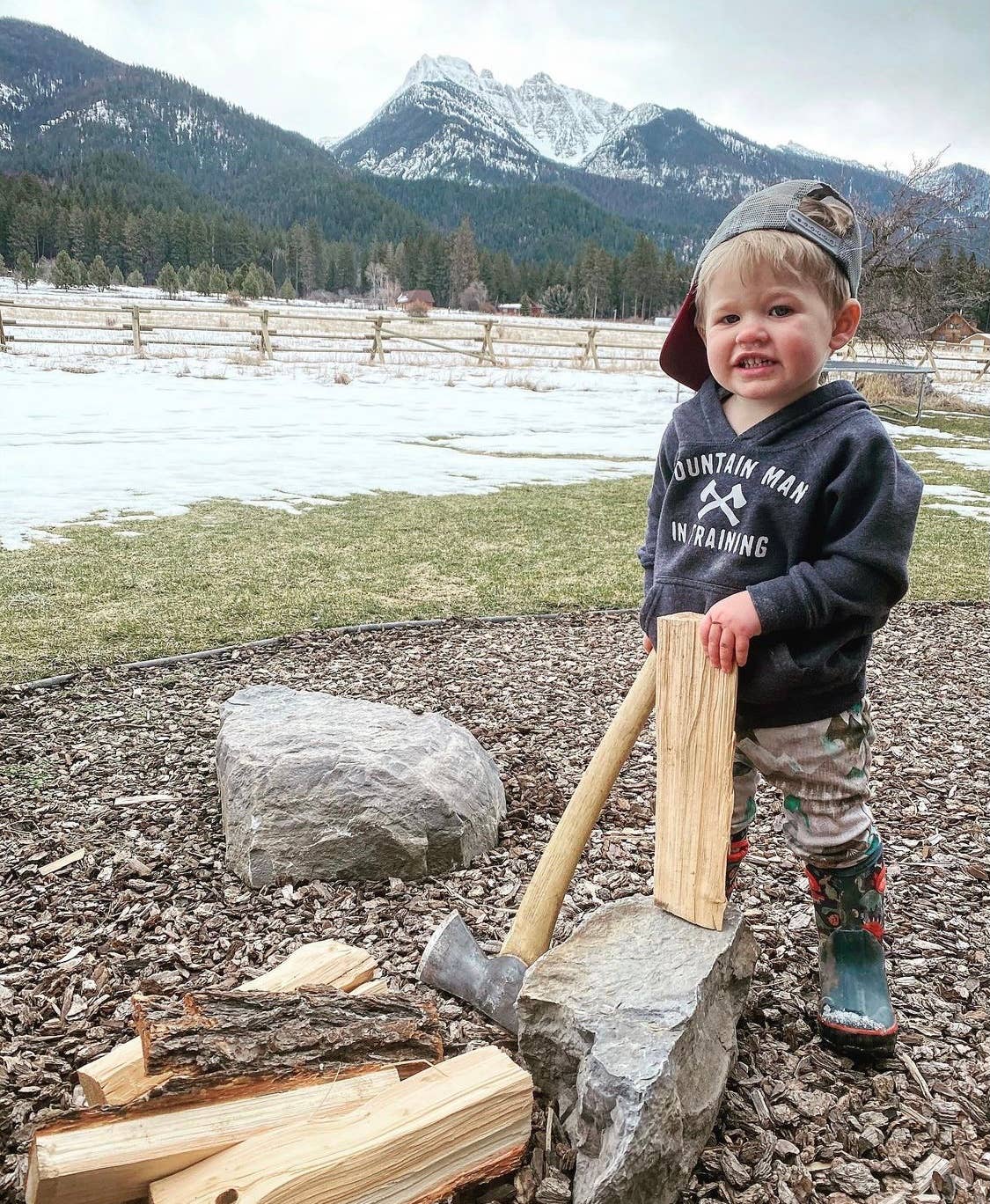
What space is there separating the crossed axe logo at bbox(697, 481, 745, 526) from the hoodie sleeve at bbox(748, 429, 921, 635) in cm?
17

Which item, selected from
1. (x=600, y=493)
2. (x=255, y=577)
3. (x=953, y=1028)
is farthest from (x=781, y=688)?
(x=600, y=493)

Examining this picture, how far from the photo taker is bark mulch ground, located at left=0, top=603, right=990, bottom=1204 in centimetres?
172

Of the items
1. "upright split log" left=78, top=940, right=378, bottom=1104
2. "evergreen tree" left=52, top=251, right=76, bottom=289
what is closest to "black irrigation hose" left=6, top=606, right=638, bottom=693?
"upright split log" left=78, top=940, right=378, bottom=1104

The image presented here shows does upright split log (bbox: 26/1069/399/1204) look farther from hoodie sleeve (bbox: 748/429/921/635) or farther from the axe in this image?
hoodie sleeve (bbox: 748/429/921/635)

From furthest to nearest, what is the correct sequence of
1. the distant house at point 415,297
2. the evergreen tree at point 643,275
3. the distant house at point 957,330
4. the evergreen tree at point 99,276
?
the distant house at point 415,297 → the evergreen tree at point 643,275 → the evergreen tree at point 99,276 → the distant house at point 957,330

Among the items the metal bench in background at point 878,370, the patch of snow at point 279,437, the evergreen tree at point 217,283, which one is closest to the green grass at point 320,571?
the patch of snow at point 279,437

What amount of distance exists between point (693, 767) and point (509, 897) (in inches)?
36.7

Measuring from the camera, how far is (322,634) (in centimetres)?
468

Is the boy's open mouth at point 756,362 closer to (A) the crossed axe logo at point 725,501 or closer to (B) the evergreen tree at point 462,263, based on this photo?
(A) the crossed axe logo at point 725,501

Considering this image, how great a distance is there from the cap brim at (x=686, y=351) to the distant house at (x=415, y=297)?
8282cm

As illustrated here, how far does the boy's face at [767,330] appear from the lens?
1.70 metres

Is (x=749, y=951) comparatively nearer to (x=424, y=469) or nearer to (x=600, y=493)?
(x=600, y=493)

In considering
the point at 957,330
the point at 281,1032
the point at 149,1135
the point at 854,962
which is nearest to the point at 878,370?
the point at 854,962

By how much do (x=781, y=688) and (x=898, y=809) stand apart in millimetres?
1577
